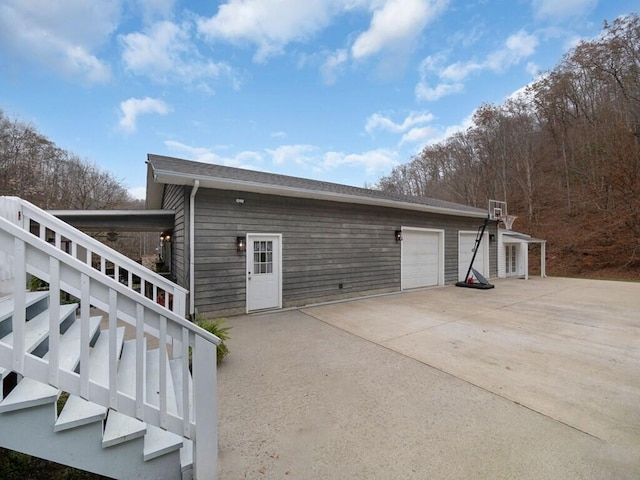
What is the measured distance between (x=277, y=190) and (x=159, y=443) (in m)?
4.85

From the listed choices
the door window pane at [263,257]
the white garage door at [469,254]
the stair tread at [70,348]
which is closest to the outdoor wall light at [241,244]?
the door window pane at [263,257]

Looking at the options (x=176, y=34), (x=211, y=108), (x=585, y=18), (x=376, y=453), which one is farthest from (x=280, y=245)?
(x=585, y=18)

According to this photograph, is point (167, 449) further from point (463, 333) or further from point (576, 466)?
point (463, 333)

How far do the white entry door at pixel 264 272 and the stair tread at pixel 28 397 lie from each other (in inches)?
179

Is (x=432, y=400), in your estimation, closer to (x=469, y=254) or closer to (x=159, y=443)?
(x=159, y=443)

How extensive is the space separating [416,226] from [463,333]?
16.1 feet

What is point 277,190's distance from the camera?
5902mm

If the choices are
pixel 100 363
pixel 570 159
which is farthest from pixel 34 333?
pixel 570 159

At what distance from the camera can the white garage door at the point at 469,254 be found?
10423 mm

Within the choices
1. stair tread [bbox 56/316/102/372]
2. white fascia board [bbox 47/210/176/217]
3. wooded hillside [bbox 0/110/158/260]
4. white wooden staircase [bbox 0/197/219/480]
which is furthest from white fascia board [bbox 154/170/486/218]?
wooded hillside [bbox 0/110/158/260]

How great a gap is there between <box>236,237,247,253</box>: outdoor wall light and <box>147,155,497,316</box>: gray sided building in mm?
21

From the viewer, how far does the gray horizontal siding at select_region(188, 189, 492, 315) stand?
18.1 ft

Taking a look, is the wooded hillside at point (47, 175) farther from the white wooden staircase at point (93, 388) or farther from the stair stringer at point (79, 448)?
the stair stringer at point (79, 448)

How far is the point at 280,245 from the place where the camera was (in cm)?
631
